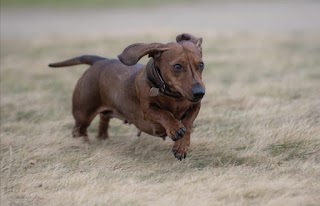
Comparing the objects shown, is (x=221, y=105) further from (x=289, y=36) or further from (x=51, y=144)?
(x=289, y=36)

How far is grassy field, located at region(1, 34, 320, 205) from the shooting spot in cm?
554

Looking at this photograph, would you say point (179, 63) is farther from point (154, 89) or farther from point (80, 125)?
point (80, 125)

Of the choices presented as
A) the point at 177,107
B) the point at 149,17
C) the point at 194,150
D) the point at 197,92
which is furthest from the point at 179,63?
the point at 149,17

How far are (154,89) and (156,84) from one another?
0.20ft

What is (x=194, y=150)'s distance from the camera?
6.79m

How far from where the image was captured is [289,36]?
1506 cm

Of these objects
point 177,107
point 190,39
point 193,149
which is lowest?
point 193,149

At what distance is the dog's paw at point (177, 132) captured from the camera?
6219 mm

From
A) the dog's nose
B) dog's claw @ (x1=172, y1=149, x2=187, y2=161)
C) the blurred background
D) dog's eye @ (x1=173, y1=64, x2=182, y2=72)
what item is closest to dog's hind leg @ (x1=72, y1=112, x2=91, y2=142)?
dog's claw @ (x1=172, y1=149, x2=187, y2=161)

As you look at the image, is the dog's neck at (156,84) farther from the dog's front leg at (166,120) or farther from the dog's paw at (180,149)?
the dog's paw at (180,149)

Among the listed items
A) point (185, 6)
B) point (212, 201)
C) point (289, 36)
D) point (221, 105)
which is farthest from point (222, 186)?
point (185, 6)

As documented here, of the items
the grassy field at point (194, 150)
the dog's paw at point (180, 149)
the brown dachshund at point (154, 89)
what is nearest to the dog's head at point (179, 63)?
the brown dachshund at point (154, 89)

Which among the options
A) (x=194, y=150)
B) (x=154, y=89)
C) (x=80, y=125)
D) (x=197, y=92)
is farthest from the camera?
(x=80, y=125)

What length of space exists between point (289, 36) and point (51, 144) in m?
8.62
